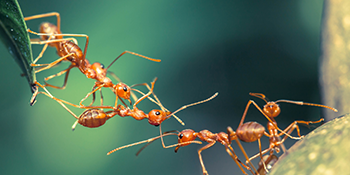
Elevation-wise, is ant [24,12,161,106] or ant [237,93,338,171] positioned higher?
ant [24,12,161,106]

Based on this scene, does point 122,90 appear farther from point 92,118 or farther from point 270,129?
point 270,129

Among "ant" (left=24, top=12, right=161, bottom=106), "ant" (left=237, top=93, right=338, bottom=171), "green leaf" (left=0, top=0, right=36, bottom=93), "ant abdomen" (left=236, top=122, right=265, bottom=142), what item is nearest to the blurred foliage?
"ant" (left=237, top=93, right=338, bottom=171)

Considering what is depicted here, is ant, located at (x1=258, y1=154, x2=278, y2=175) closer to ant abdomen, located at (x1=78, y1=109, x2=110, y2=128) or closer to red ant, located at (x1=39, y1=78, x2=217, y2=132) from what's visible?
red ant, located at (x1=39, y1=78, x2=217, y2=132)

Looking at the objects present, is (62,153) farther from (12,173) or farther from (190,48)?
(190,48)

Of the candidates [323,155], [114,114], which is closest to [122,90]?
[114,114]

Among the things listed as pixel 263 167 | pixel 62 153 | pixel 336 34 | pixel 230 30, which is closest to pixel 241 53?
pixel 230 30

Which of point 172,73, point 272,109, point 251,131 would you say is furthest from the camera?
point 172,73
